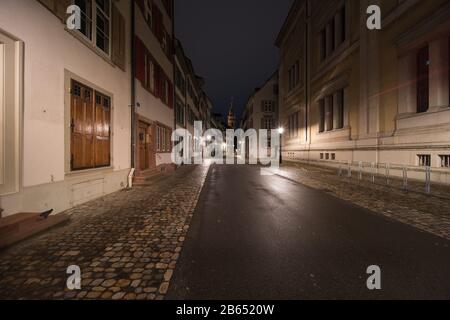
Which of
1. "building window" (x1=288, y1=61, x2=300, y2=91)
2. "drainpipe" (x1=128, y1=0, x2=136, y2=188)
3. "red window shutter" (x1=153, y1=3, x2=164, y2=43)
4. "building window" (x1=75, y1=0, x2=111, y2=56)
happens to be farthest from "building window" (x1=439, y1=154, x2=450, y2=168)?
"building window" (x1=288, y1=61, x2=300, y2=91)

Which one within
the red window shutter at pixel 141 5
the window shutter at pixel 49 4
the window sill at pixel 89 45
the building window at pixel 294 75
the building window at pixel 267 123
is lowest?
the window sill at pixel 89 45

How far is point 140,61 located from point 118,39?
2.22 metres

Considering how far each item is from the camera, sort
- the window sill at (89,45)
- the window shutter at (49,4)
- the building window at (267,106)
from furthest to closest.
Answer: the building window at (267,106), the window sill at (89,45), the window shutter at (49,4)

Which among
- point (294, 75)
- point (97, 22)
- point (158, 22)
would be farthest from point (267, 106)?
point (97, 22)

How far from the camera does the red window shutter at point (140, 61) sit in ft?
36.0

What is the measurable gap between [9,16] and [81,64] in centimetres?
230

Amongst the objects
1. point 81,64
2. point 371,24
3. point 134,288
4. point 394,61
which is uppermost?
point 371,24

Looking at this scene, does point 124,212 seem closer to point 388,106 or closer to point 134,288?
point 134,288

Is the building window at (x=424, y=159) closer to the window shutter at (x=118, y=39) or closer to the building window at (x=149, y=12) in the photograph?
the window shutter at (x=118, y=39)

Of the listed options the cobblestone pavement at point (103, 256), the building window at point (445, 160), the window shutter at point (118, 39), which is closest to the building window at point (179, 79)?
the window shutter at point (118, 39)

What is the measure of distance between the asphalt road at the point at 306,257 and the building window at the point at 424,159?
22.0 ft

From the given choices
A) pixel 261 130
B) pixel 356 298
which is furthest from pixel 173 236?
pixel 261 130

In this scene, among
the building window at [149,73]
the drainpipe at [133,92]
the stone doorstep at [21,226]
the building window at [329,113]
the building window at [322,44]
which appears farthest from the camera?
the building window at [322,44]

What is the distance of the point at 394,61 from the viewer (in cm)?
1234
